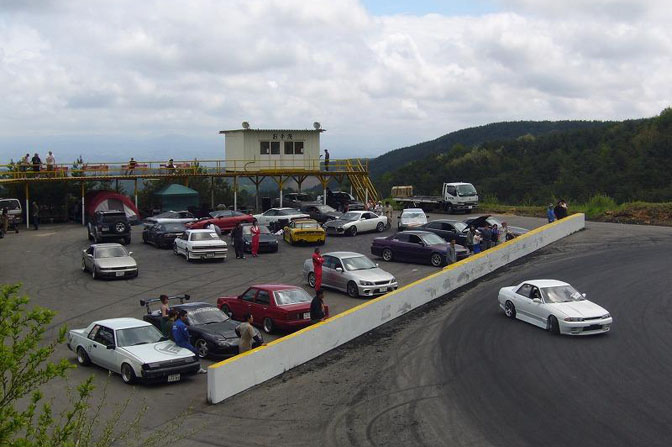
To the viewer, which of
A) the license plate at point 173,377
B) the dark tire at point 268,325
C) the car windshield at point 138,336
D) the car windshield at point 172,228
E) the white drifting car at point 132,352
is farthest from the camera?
the car windshield at point 172,228

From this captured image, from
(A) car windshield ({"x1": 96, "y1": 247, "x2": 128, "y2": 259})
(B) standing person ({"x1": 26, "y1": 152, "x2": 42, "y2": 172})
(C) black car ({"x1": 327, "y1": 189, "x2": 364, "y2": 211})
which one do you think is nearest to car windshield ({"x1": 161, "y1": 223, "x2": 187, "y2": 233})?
(A) car windshield ({"x1": 96, "y1": 247, "x2": 128, "y2": 259})

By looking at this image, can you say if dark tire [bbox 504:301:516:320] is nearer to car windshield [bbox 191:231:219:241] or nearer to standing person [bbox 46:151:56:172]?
car windshield [bbox 191:231:219:241]

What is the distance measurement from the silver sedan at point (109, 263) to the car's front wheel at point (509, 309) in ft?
46.6

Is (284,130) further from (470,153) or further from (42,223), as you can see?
(470,153)

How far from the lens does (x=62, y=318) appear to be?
20.9m

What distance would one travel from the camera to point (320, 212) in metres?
43.7

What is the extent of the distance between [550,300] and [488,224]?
508 inches

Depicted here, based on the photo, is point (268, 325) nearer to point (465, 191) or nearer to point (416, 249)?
point (416, 249)

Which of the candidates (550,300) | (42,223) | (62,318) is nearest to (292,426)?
(550,300)

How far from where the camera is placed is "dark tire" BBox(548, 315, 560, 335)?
59.2ft

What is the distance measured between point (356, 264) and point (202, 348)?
776 cm

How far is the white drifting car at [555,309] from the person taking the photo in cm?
1775

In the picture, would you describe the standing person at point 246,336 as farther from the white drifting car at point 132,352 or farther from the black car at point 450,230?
the black car at point 450,230

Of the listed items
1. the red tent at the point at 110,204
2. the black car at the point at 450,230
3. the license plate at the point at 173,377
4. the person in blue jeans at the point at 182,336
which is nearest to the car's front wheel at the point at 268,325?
the person in blue jeans at the point at 182,336
